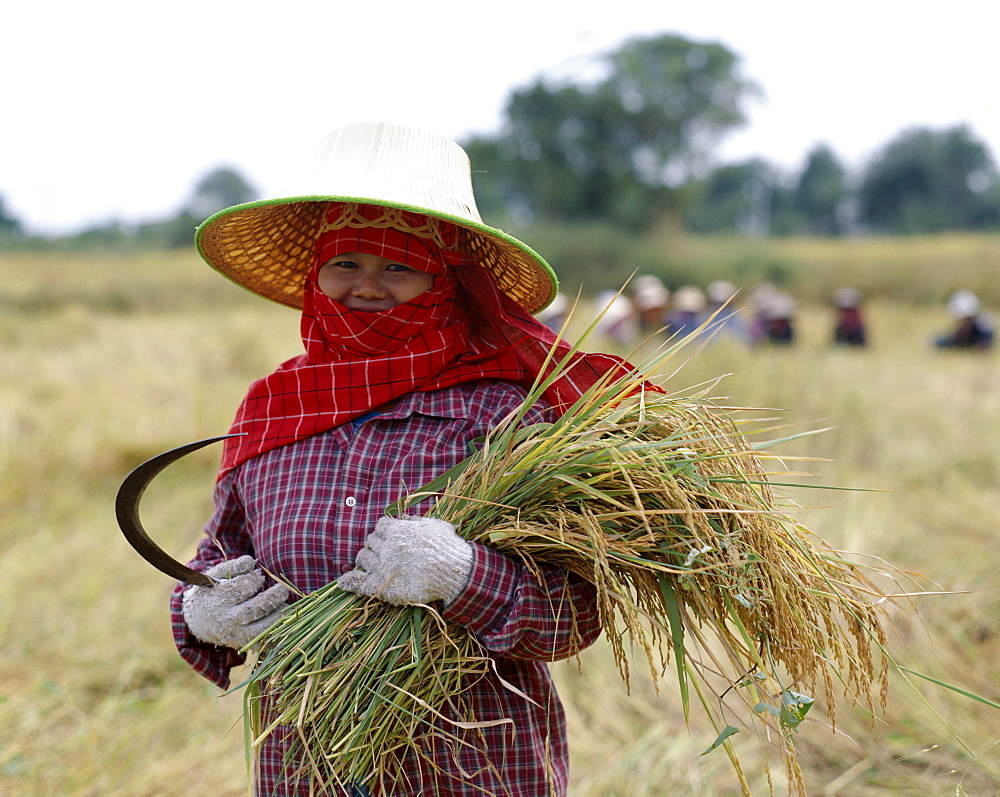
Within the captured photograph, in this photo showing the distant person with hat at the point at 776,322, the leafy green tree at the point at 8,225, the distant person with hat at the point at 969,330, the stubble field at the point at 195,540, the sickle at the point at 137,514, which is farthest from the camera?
the leafy green tree at the point at 8,225

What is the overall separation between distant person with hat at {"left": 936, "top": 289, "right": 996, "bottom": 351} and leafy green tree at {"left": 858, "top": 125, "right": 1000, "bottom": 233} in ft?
84.0

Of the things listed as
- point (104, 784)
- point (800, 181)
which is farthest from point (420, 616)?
point (800, 181)

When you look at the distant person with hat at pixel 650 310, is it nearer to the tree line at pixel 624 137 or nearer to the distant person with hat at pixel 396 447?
the distant person with hat at pixel 396 447

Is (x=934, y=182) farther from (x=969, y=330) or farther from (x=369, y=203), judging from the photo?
(x=369, y=203)

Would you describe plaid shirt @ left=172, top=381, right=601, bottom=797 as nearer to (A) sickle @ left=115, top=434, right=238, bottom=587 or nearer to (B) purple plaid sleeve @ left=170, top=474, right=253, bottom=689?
(B) purple plaid sleeve @ left=170, top=474, right=253, bottom=689

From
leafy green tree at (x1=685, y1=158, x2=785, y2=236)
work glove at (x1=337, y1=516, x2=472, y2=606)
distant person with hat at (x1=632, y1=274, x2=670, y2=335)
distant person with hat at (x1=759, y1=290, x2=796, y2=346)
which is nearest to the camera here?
work glove at (x1=337, y1=516, x2=472, y2=606)

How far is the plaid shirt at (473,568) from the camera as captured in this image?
4.26 ft

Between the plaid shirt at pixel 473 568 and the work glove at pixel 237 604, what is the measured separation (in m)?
0.05

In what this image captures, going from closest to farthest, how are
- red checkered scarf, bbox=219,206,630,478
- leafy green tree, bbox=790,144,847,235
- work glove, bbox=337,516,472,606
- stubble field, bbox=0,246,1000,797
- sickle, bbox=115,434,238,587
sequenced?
1. work glove, bbox=337,516,472,606
2. sickle, bbox=115,434,238,587
3. red checkered scarf, bbox=219,206,630,478
4. stubble field, bbox=0,246,1000,797
5. leafy green tree, bbox=790,144,847,235

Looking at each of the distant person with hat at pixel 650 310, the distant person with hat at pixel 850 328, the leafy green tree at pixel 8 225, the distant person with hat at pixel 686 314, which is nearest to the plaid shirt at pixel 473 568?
the distant person with hat at pixel 686 314

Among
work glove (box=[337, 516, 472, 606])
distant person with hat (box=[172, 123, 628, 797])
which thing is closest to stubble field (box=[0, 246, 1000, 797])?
distant person with hat (box=[172, 123, 628, 797])

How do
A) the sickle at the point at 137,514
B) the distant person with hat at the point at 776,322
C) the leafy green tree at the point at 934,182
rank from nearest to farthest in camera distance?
the sickle at the point at 137,514, the distant person with hat at the point at 776,322, the leafy green tree at the point at 934,182

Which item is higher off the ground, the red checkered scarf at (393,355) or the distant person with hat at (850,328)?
the red checkered scarf at (393,355)

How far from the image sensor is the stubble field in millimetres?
2586
